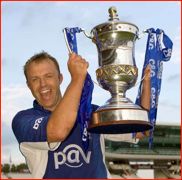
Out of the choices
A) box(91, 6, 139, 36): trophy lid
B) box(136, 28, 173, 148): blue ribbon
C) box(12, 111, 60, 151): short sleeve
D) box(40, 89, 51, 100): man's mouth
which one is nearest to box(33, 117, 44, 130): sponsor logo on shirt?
box(12, 111, 60, 151): short sleeve

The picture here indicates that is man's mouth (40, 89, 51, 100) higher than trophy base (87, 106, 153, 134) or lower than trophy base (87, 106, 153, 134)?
higher

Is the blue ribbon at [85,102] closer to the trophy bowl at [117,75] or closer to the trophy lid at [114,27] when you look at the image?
the trophy bowl at [117,75]

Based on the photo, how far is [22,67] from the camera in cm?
320

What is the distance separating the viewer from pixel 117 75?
2.52m

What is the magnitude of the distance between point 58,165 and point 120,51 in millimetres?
1261

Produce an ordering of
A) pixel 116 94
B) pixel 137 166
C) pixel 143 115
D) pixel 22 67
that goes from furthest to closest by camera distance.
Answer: pixel 137 166
pixel 22 67
pixel 116 94
pixel 143 115

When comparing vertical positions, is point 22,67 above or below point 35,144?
above

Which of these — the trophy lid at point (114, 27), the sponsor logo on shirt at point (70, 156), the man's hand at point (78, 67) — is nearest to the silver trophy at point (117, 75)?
the trophy lid at point (114, 27)

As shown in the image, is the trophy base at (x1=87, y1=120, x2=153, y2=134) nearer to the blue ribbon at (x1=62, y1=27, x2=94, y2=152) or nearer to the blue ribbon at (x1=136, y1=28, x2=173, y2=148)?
the blue ribbon at (x1=62, y1=27, x2=94, y2=152)

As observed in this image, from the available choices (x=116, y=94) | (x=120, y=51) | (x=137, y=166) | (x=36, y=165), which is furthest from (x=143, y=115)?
(x=137, y=166)

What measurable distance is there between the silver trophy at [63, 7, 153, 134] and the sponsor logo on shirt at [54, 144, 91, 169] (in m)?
0.39

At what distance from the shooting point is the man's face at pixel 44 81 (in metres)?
2.82

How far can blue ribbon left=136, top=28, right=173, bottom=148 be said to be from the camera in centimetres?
286

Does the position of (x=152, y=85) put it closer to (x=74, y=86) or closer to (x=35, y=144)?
(x=74, y=86)
